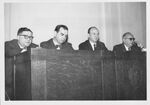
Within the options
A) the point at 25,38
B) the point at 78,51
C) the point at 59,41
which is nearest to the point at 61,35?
the point at 59,41

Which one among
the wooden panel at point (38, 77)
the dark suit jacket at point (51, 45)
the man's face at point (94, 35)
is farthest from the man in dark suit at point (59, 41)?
the man's face at point (94, 35)

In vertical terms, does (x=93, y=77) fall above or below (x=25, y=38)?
below

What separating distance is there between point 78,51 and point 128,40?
1.63 feet

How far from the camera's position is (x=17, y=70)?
7.02ft

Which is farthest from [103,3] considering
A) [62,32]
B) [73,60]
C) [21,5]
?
[21,5]

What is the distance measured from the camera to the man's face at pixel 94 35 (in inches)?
84.6

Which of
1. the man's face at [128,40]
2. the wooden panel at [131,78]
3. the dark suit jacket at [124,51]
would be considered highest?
the man's face at [128,40]

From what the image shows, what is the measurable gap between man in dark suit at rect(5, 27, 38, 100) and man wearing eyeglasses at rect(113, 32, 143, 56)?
800 millimetres

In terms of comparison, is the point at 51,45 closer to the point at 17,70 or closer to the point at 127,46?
the point at 17,70

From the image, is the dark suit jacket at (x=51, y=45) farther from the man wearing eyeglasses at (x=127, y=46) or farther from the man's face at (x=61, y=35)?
the man wearing eyeglasses at (x=127, y=46)

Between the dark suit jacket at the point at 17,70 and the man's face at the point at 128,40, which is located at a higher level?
the man's face at the point at 128,40

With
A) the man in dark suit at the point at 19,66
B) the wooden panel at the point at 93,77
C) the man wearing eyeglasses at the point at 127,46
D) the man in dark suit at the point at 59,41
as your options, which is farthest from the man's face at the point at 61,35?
the man wearing eyeglasses at the point at 127,46
